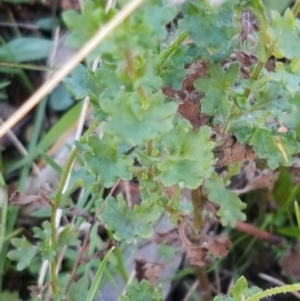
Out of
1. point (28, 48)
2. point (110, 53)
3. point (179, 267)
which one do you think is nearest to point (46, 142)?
point (28, 48)

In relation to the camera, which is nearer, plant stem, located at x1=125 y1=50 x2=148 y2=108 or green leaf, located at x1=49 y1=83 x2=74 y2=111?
plant stem, located at x1=125 y1=50 x2=148 y2=108

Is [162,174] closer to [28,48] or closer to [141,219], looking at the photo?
[141,219]

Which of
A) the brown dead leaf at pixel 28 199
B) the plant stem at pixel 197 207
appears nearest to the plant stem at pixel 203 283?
the plant stem at pixel 197 207

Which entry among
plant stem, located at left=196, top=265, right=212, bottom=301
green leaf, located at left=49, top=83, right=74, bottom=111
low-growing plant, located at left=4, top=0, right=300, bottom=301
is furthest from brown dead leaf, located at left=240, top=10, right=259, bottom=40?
green leaf, located at left=49, top=83, right=74, bottom=111

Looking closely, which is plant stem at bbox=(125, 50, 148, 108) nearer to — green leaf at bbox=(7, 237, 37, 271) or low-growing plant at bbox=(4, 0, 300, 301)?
low-growing plant at bbox=(4, 0, 300, 301)

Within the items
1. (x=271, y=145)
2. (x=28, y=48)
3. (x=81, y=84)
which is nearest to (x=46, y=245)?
(x=81, y=84)

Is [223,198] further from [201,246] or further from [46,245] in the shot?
[46,245]

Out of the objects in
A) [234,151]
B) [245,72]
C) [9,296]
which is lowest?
[9,296]
